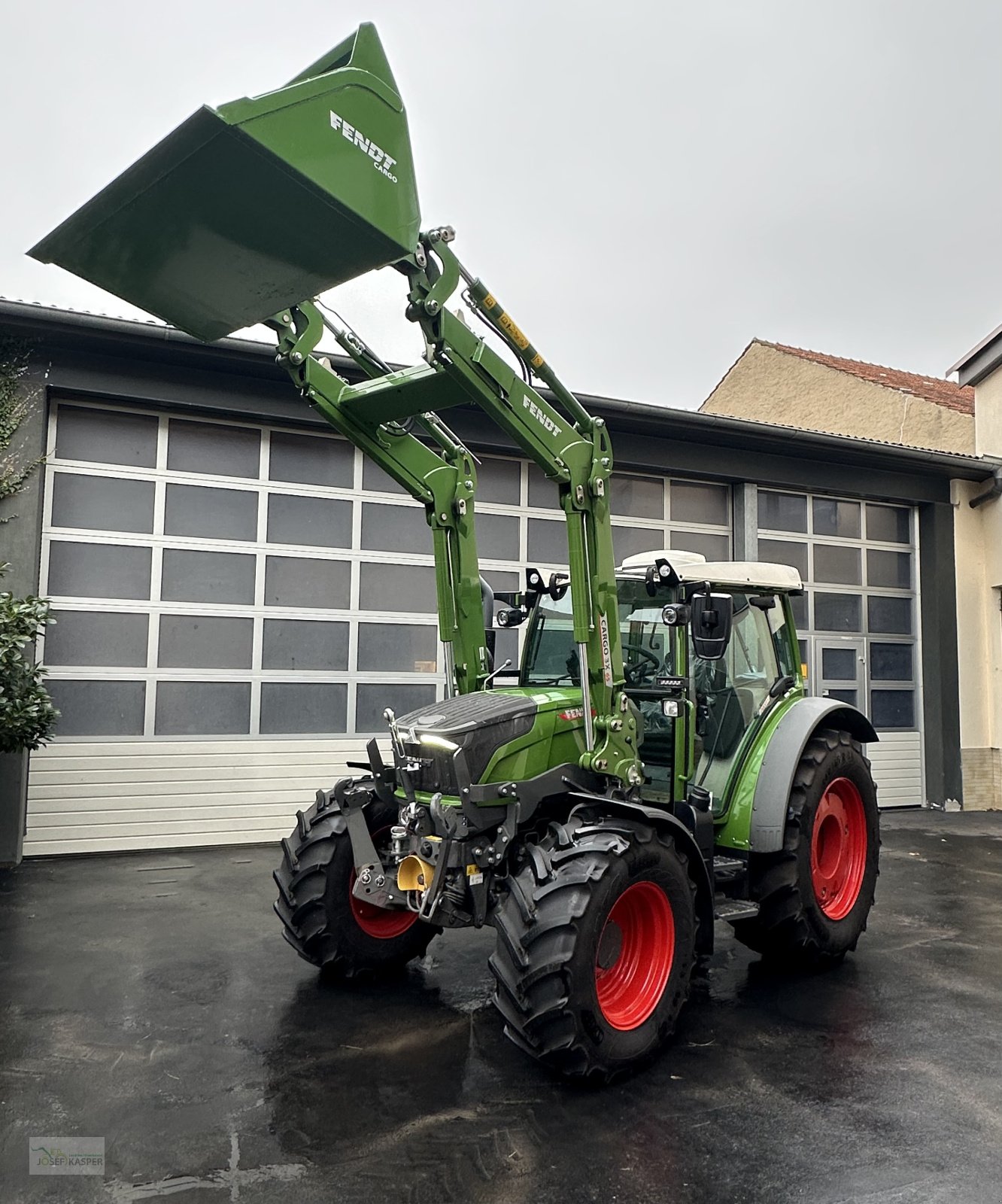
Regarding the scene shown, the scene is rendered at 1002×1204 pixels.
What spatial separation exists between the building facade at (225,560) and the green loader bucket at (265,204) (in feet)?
14.7

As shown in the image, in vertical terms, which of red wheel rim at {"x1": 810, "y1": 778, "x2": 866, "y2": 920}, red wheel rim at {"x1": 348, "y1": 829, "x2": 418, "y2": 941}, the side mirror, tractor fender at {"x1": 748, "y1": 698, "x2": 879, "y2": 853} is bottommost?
red wheel rim at {"x1": 348, "y1": 829, "x2": 418, "y2": 941}

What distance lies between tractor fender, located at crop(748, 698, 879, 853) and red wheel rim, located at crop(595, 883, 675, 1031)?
1.02m

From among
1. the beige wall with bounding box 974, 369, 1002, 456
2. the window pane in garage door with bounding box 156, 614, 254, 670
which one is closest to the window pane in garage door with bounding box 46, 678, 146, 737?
the window pane in garage door with bounding box 156, 614, 254, 670

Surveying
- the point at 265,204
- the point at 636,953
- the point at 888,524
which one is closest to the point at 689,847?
the point at 636,953

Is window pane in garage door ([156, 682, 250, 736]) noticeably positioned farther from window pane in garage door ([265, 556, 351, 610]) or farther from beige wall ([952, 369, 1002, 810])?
beige wall ([952, 369, 1002, 810])

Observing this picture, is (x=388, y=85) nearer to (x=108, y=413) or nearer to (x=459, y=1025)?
(x=459, y=1025)

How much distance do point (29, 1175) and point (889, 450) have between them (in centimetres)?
1025

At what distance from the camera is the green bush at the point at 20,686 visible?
20.7ft

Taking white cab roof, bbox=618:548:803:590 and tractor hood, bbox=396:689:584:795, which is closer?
tractor hood, bbox=396:689:584:795

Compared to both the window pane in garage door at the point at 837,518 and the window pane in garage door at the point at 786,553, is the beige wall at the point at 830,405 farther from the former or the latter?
the window pane in garage door at the point at 786,553

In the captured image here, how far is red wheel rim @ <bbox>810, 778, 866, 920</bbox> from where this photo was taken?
16.3 feet

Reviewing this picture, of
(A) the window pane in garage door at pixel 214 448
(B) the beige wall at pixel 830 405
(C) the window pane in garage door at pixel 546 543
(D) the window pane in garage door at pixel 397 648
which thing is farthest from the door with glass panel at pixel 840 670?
(A) the window pane in garage door at pixel 214 448

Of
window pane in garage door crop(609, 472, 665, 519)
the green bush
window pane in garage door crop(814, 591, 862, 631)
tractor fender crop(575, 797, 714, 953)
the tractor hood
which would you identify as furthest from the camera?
window pane in garage door crop(814, 591, 862, 631)

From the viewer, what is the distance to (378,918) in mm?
4477
